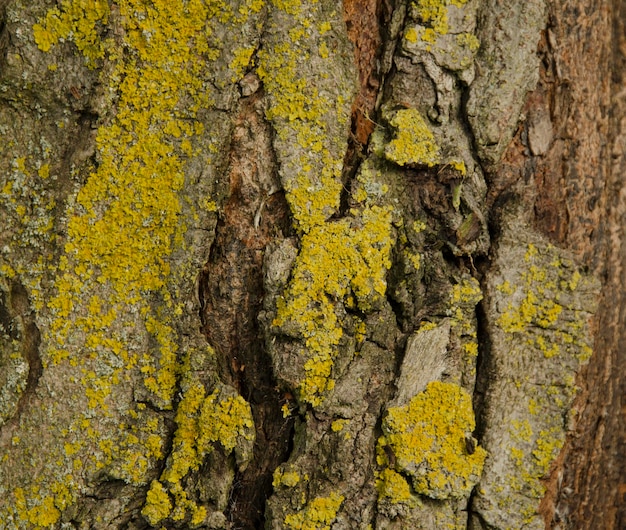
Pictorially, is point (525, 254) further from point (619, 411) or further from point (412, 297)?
point (619, 411)

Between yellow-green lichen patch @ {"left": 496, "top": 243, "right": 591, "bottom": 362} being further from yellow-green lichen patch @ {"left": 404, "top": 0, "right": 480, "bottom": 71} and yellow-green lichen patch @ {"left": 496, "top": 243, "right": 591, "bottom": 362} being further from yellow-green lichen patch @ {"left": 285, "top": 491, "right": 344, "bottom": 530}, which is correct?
yellow-green lichen patch @ {"left": 285, "top": 491, "right": 344, "bottom": 530}

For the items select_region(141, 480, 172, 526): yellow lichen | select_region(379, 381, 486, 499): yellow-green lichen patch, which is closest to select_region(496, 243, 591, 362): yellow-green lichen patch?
select_region(379, 381, 486, 499): yellow-green lichen patch

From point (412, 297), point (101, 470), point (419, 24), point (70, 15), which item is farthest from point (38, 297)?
point (419, 24)

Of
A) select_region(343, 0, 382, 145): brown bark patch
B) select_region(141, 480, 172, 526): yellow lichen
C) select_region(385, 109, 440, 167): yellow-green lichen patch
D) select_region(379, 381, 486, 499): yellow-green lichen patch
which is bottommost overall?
select_region(141, 480, 172, 526): yellow lichen

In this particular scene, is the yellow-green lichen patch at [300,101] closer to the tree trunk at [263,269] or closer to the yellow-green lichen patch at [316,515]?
the tree trunk at [263,269]

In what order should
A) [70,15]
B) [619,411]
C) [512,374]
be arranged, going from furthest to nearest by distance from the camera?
[619,411]
[512,374]
[70,15]

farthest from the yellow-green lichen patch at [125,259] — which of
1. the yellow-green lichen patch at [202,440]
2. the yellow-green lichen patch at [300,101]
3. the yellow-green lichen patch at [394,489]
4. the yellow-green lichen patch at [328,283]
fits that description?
the yellow-green lichen patch at [394,489]

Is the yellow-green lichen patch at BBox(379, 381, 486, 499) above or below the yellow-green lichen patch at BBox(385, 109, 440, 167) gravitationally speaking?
below
